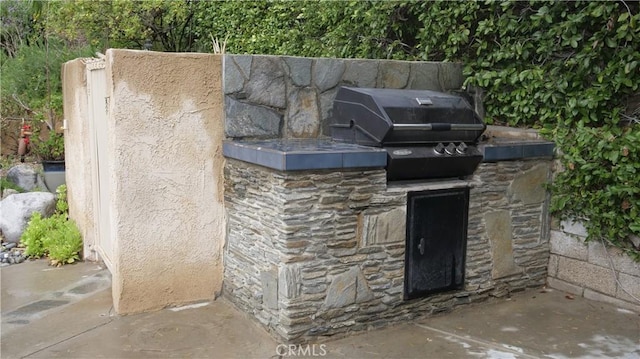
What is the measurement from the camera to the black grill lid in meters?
3.62

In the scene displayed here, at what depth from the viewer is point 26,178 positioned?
6.81 meters

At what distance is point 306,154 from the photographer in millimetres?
3232

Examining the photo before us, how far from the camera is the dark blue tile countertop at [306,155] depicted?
321cm

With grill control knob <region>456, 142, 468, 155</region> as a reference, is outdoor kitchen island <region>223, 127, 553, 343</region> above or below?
below

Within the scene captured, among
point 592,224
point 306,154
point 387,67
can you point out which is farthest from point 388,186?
point 592,224

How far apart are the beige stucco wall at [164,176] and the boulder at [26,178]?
141 inches

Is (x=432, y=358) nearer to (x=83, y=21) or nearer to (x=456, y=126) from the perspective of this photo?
(x=456, y=126)

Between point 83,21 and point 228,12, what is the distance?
209cm

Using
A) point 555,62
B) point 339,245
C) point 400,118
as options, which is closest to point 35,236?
point 339,245

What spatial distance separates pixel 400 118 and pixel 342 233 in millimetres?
857

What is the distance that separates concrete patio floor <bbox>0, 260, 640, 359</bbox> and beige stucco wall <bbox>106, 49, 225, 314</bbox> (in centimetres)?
23

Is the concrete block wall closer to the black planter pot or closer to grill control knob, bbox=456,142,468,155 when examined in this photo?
grill control knob, bbox=456,142,468,155

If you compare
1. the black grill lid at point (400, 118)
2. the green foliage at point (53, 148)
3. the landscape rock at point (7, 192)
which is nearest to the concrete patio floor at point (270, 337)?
the black grill lid at point (400, 118)

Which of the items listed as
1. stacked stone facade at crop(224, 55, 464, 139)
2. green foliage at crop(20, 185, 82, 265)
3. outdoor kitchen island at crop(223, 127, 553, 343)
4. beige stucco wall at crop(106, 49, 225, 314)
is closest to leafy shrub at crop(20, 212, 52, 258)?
green foliage at crop(20, 185, 82, 265)
